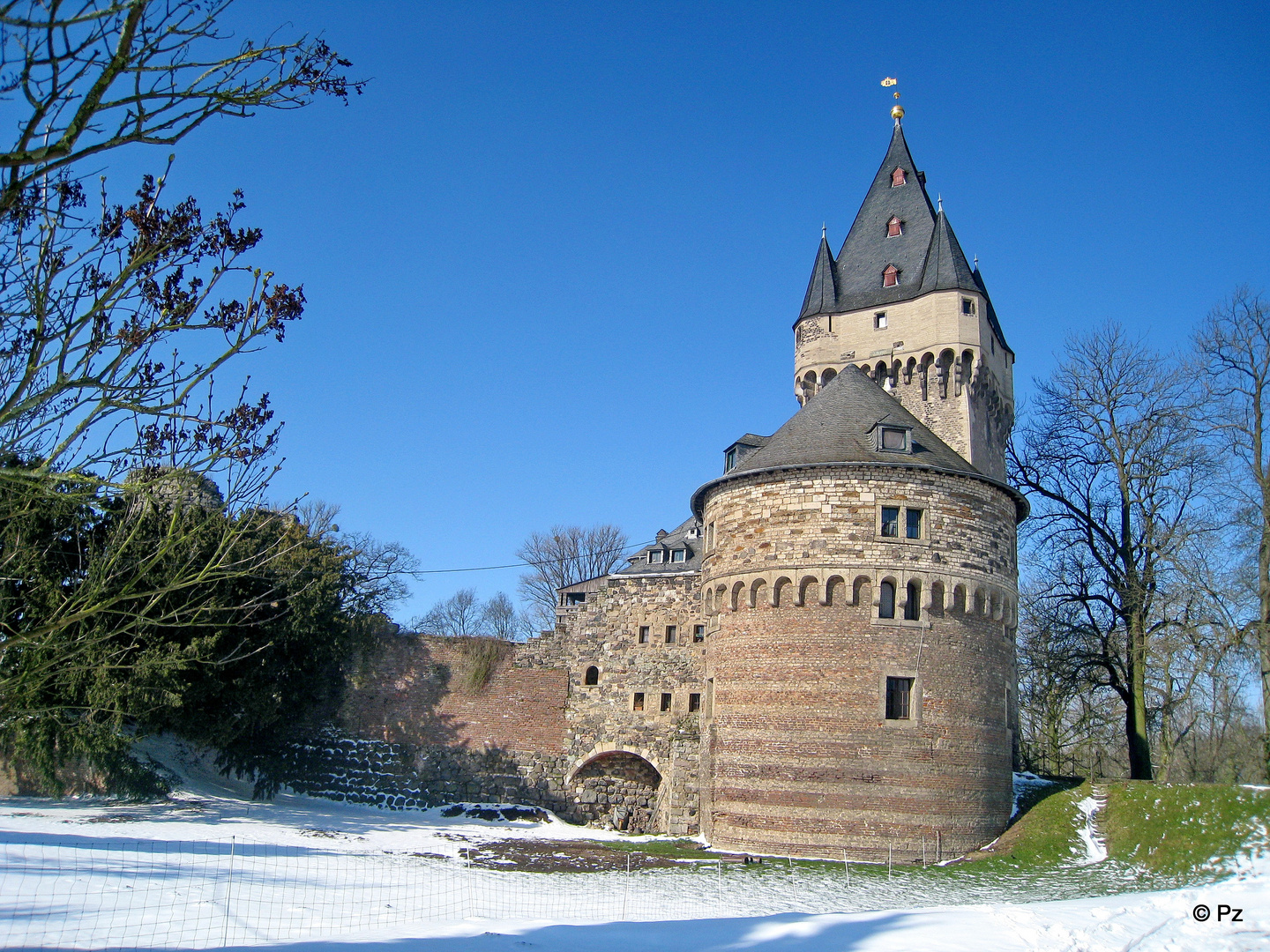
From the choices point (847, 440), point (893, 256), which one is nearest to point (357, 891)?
point (847, 440)

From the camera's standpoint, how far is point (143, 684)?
63.5 ft

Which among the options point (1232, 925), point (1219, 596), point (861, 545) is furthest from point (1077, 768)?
point (1232, 925)

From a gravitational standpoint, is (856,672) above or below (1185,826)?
above

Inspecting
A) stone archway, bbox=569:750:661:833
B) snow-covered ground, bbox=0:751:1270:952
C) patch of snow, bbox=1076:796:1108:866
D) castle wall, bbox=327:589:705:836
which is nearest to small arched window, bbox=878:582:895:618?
snow-covered ground, bbox=0:751:1270:952

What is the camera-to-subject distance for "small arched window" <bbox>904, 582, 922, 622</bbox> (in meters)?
19.9

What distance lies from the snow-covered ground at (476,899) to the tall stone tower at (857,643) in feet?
4.97

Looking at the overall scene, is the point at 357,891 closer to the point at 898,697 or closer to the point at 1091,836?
the point at 898,697

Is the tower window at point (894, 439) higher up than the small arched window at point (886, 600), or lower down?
higher up

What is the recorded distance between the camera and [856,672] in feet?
63.8

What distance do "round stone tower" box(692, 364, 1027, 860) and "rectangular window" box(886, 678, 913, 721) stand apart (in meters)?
0.03

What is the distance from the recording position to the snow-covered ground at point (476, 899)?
32.0 ft

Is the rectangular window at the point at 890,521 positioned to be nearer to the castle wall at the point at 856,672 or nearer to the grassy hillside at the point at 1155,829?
the castle wall at the point at 856,672

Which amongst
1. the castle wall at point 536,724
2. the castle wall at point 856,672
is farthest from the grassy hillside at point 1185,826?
the castle wall at point 536,724

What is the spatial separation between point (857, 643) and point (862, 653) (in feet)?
0.74
